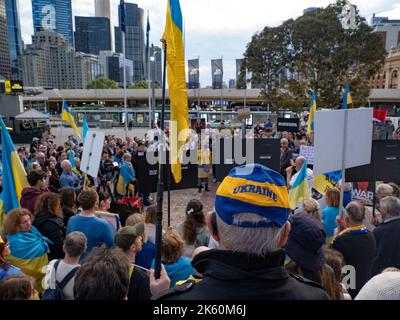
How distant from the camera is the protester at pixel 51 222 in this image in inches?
155

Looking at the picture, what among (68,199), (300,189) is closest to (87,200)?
(68,199)

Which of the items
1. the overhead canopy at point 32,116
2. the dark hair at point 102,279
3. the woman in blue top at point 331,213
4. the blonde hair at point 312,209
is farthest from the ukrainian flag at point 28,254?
the overhead canopy at point 32,116

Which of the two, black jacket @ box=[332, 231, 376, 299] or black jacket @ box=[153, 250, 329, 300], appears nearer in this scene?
black jacket @ box=[153, 250, 329, 300]

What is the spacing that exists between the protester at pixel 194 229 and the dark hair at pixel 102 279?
198 cm

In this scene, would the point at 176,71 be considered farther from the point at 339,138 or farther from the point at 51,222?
the point at 51,222

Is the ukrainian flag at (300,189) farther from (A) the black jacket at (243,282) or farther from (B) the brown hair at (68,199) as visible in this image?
(A) the black jacket at (243,282)

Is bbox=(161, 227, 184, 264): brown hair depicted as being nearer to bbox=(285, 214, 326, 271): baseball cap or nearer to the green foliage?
bbox=(285, 214, 326, 271): baseball cap

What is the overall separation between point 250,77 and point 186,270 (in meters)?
29.5

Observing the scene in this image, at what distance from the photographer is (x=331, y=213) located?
4.43 m

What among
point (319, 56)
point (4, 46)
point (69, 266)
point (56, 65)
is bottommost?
point (69, 266)

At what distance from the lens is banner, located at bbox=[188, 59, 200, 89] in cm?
3306

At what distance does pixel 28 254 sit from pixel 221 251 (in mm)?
2845

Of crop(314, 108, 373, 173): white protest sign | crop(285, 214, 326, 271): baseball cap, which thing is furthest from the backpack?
crop(314, 108, 373, 173): white protest sign
